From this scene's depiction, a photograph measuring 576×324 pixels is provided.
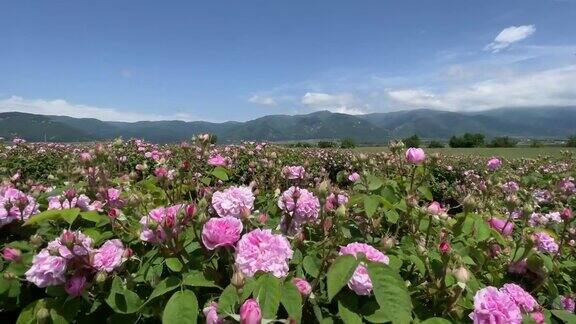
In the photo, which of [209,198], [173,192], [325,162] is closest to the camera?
[209,198]

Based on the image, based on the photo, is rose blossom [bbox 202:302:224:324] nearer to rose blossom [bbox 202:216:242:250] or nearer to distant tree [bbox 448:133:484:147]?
rose blossom [bbox 202:216:242:250]

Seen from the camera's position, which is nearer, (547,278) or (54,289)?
(54,289)

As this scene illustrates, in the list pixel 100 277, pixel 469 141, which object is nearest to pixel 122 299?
pixel 100 277

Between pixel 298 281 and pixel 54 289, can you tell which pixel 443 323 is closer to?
pixel 298 281

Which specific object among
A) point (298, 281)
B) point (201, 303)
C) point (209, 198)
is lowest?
point (201, 303)

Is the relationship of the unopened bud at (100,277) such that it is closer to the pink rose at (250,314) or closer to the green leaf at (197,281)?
the green leaf at (197,281)

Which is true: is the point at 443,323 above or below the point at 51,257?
below

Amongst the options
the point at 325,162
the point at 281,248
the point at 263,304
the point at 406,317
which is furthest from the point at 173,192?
the point at 325,162

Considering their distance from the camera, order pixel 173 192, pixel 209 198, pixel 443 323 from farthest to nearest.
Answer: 1. pixel 173 192
2. pixel 209 198
3. pixel 443 323

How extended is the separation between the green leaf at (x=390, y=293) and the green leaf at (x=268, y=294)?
0.92 ft

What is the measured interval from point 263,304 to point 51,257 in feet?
2.29

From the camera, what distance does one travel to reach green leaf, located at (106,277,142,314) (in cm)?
127

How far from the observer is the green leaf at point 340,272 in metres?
1.17

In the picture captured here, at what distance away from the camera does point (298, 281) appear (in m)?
1.28
